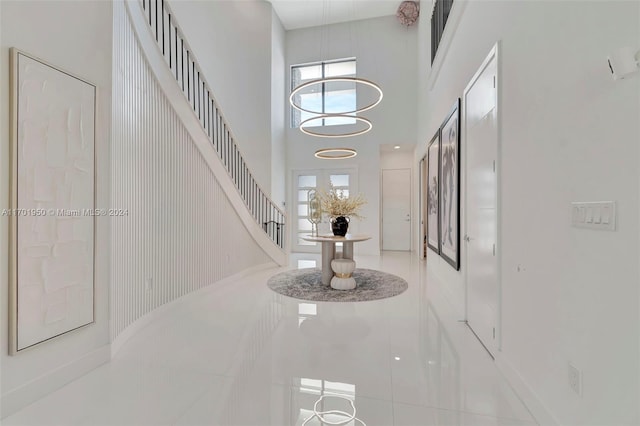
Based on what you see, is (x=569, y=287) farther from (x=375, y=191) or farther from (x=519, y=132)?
(x=375, y=191)

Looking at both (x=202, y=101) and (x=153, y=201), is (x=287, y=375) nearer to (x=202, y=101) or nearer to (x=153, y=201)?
(x=153, y=201)

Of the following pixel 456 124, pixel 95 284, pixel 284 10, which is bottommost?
pixel 95 284

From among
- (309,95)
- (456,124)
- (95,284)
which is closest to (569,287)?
(456,124)

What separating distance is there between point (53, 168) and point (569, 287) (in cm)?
307

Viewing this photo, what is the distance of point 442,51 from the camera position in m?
4.31

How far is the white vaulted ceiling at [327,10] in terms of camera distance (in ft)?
24.7

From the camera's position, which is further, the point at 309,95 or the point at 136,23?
the point at 309,95

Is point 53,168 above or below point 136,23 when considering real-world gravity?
below

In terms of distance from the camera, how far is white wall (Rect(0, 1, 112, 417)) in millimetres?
1724

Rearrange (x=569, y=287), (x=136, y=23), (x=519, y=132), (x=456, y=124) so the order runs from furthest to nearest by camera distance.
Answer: (x=456, y=124)
(x=136, y=23)
(x=519, y=132)
(x=569, y=287)

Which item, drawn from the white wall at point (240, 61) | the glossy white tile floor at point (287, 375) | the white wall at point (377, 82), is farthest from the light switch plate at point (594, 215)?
the white wall at point (377, 82)

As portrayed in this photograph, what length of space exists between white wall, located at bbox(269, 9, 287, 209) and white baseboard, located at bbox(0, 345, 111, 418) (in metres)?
5.62

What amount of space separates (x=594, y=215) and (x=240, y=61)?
289 inches

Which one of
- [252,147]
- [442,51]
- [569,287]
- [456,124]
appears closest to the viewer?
[569,287]
